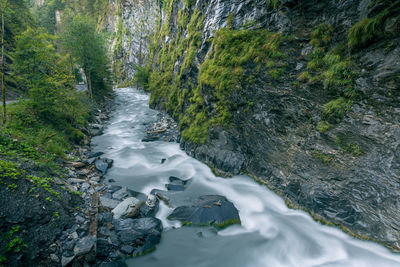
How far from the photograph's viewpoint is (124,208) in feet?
19.0

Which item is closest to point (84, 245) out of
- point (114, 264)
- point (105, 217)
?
point (114, 264)

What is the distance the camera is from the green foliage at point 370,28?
4262mm

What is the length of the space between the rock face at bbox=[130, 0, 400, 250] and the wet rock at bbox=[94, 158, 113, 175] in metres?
4.54

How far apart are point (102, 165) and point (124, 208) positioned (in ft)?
12.6

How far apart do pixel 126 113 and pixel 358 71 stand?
2226 cm

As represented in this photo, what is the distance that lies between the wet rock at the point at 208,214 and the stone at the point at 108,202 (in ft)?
6.23

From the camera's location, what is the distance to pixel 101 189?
6.82m

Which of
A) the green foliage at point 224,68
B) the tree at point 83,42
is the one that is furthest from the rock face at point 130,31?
the green foliage at point 224,68

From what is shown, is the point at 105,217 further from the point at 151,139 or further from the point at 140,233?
the point at 151,139

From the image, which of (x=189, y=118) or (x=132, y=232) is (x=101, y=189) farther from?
(x=189, y=118)

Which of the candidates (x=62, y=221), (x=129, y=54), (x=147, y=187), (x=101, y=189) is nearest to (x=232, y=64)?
(x=147, y=187)

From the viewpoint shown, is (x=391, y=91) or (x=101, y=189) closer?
(x=391, y=91)

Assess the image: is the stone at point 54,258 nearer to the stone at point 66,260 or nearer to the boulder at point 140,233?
the stone at point 66,260

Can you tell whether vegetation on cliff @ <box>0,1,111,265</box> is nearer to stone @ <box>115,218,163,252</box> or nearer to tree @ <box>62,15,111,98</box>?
stone @ <box>115,218,163,252</box>
